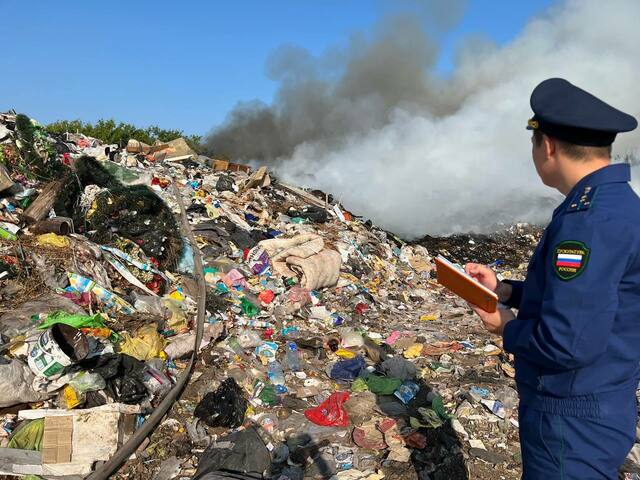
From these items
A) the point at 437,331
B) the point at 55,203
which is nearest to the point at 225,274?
the point at 55,203

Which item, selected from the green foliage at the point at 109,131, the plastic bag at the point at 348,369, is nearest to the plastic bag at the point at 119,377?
the plastic bag at the point at 348,369

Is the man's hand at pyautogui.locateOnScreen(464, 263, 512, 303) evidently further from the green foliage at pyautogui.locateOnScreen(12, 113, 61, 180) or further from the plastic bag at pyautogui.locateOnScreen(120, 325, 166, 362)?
the green foliage at pyautogui.locateOnScreen(12, 113, 61, 180)

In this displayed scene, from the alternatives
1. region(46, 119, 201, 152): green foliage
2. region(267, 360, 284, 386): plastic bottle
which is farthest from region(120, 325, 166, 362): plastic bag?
region(46, 119, 201, 152): green foliage

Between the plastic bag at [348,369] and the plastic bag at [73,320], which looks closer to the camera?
the plastic bag at [73,320]

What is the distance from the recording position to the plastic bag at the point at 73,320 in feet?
11.8

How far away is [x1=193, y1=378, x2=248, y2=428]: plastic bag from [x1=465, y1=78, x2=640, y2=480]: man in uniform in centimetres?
240

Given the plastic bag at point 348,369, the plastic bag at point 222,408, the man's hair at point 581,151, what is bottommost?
the plastic bag at point 222,408

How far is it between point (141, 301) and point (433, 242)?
6993 mm

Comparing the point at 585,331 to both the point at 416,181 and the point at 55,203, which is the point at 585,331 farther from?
the point at 416,181

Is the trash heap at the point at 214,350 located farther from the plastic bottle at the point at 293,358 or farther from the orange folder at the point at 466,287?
the orange folder at the point at 466,287

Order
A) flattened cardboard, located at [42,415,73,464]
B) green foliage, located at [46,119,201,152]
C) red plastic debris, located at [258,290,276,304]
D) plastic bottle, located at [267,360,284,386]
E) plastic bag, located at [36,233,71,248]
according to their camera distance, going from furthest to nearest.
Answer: green foliage, located at [46,119,201,152], red plastic debris, located at [258,290,276,304], plastic bag, located at [36,233,71,248], plastic bottle, located at [267,360,284,386], flattened cardboard, located at [42,415,73,464]

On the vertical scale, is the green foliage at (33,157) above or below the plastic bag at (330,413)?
above

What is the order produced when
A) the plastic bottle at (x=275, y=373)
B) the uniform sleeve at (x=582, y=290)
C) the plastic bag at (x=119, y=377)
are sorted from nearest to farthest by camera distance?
the uniform sleeve at (x=582, y=290)
the plastic bag at (x=119, y=377)
the plastic bottle at (x=275, y=373)

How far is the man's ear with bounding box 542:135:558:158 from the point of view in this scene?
51.2 inches
